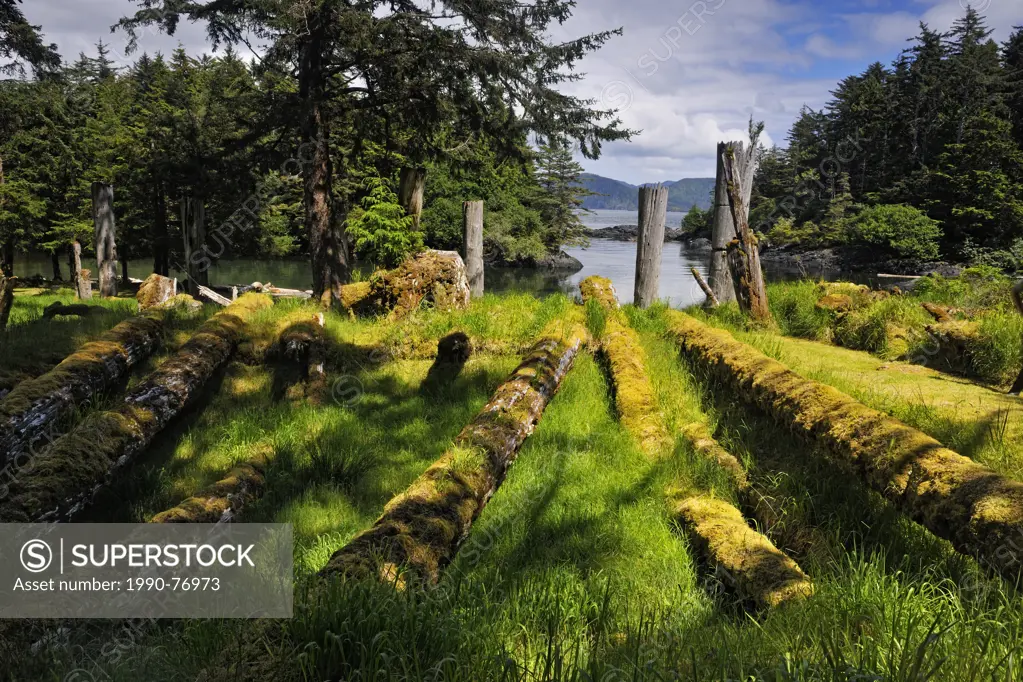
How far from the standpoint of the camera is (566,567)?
12.5 feet

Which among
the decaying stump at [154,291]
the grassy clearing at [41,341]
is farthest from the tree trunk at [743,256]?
the decaying stump at [154,291]

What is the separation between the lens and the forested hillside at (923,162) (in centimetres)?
3781

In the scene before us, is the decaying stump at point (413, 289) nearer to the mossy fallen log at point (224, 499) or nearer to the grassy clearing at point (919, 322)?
the grassy clearing at point (919, 322)

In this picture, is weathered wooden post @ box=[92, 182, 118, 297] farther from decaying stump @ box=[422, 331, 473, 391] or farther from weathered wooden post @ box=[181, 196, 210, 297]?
decaying stump @ box=[422, 331, 473, 391]

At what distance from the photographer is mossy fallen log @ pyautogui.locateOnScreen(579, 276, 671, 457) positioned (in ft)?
19.1

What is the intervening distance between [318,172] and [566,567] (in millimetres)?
10181

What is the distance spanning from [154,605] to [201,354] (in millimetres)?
4141

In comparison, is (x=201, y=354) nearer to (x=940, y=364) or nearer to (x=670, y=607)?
(x=670, y=607)

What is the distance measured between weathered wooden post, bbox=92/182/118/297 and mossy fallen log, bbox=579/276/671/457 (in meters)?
17.1

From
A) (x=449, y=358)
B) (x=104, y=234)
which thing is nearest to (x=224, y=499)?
(x=449, y=358)

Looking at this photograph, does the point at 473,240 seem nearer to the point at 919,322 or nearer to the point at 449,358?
the point at 449,358

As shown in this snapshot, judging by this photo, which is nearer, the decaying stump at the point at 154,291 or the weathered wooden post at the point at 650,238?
the weathered wooden post at the point at 650,238

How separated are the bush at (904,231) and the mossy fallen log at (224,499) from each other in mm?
41888

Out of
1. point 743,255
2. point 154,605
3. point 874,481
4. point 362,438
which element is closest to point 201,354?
point 362,438
